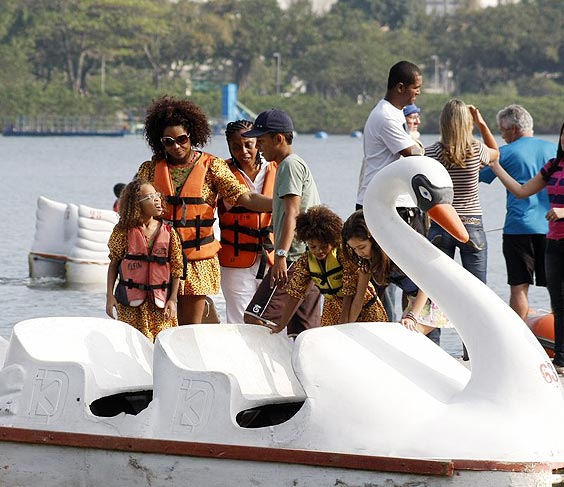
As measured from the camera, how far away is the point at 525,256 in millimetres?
9625

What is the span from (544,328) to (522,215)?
749mm

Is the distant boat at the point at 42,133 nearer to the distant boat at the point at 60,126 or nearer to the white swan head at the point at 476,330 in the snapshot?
the distant boat at the point at 60,126

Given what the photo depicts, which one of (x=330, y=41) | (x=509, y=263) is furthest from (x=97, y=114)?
(x=509, y=263)

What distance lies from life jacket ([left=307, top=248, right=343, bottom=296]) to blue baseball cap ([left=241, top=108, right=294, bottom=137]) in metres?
0.82

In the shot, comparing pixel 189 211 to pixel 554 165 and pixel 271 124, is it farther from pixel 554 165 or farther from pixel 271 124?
pixel 554 165

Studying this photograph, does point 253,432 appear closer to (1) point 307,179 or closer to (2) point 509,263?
(1) point 307,179

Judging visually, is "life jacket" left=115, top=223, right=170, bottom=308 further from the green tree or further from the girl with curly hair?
the green tree

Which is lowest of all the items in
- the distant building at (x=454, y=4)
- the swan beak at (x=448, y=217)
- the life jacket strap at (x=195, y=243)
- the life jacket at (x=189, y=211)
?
the distant building at (x=454, y=4)

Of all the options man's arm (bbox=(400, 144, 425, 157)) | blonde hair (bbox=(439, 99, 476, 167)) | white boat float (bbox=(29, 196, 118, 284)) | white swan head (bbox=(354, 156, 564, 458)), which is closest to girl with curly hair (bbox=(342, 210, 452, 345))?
white swan head (bbox=(354, 156, 564, 458))

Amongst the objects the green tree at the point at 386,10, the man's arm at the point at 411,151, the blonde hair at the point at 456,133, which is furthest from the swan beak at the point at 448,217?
the green tree at the point at 386,10

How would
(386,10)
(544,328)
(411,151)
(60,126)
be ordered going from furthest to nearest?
1. (386,10)
2. (60,126)
3. (544,328)
4. (411,151)

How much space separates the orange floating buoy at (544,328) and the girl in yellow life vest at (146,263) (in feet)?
9.22

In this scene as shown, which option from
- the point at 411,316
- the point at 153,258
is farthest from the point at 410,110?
the point at 411,316

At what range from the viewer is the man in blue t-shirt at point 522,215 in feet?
31.5
